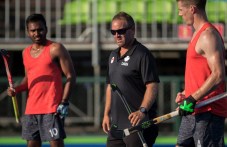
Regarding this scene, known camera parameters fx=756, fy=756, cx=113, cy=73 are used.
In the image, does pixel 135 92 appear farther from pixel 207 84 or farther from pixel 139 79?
pixel 207 84

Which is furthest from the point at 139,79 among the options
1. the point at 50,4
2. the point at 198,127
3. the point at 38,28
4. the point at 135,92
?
the point at 50,4

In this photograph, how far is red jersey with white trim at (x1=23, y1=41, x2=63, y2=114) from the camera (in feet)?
26.0

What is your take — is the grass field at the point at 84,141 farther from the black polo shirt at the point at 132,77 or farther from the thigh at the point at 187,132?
the thigh at the point at 187,132

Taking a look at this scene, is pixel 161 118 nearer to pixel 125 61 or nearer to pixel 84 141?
pixel 125 61

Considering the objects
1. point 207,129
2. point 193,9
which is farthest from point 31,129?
point 193,9

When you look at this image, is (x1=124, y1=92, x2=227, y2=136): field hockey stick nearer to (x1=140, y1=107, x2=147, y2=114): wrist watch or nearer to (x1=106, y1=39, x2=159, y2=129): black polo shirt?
(x1=140, y1=107, x2=147, y2=114): wrist watch

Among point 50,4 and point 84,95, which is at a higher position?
point 50,4

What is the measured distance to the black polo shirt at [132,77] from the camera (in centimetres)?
677

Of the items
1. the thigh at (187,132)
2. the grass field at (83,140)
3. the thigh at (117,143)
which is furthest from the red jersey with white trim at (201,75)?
the grass field at (83,140)

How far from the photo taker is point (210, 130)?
6016mm

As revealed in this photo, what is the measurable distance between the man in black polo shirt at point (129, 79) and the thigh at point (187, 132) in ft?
1.53

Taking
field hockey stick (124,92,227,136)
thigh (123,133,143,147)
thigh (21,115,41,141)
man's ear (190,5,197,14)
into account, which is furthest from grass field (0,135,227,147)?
man's ear (190,5,197,14)

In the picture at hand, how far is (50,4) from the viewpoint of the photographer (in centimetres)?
1695

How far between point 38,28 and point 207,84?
2.65m
